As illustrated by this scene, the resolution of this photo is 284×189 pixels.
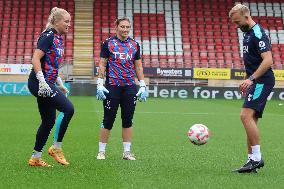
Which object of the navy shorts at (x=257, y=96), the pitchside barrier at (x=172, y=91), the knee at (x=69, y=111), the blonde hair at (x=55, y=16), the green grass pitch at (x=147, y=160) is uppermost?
the pitchside barrier at (x=172, y=91)

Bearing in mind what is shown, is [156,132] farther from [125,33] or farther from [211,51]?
[211,51]

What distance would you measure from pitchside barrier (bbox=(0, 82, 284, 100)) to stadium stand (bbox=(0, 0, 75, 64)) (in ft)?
9.99

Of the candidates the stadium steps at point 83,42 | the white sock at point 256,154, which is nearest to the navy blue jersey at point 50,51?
the white sock at point 256,154

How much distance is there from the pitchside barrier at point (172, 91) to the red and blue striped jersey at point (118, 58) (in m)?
23.1

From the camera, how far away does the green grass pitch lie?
22.5 feet

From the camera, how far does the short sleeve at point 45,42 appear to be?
25.2 ft

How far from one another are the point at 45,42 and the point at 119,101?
5.37ft

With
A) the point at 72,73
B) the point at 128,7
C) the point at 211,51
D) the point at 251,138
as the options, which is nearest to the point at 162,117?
the point at 251,138

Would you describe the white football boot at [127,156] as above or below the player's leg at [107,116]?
below

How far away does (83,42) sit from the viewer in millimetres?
37625

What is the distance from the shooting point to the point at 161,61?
120ft

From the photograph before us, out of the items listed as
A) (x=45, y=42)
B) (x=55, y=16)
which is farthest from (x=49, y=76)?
(x=55, y=16)

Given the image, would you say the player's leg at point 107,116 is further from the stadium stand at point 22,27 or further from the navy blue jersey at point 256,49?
the stadium stand at point 22,27

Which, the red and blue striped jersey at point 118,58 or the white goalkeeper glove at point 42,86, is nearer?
the white goalkeeper glove at point 42,86
